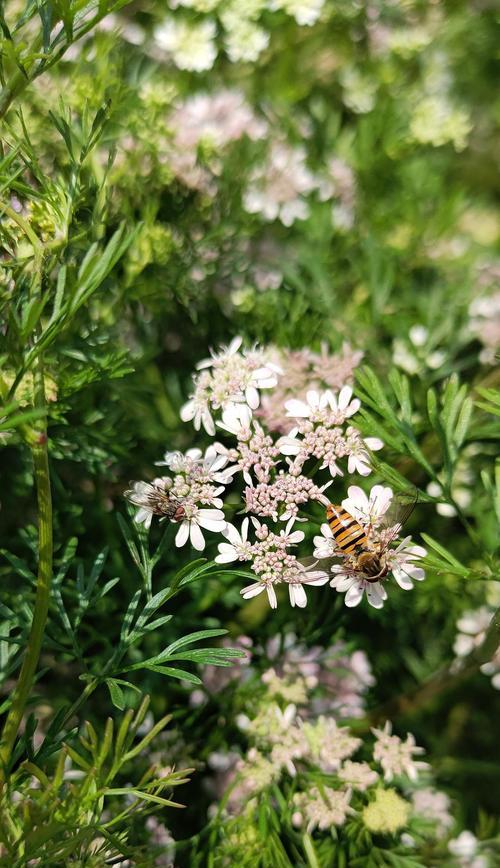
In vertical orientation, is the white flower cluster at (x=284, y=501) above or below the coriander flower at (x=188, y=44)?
below

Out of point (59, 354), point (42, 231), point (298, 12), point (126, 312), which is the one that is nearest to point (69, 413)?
point (59, 354)

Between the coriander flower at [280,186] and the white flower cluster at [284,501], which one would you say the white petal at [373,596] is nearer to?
the white flower cluster at [284,501]

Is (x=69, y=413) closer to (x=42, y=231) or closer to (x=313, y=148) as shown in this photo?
(x=42, y=231)

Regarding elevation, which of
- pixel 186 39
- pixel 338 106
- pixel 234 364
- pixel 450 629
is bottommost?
pixel 450 629

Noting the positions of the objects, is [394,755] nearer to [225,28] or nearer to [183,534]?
[183,534]

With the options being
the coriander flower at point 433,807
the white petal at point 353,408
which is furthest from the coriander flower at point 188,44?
the coriander flower at point 433,807

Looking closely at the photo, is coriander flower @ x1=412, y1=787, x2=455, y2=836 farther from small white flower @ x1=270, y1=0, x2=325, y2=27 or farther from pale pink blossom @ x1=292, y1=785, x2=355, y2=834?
small white flower @ x1=270, y1=0, x2=325, y2=27

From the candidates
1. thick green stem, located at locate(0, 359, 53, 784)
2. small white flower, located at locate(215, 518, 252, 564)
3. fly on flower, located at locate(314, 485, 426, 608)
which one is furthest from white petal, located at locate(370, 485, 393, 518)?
thick green stem, located at locate(0, 359, 53, 784)
